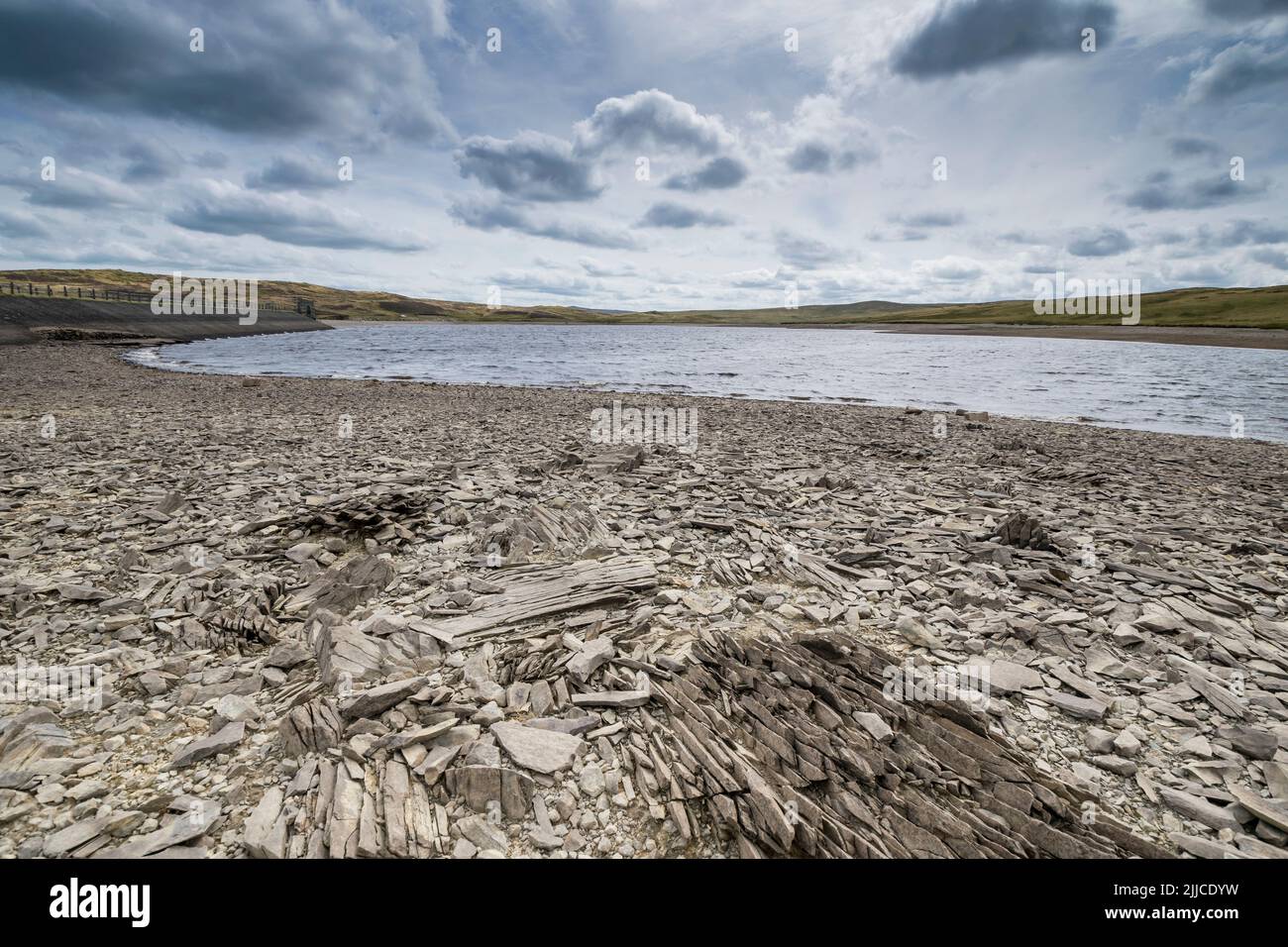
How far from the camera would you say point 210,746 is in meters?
4.61

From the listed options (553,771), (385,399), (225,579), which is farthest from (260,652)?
(385,399)

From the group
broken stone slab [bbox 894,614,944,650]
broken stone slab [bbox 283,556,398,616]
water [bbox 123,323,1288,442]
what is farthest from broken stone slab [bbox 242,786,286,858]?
water [bbox 123,323,1288,442]

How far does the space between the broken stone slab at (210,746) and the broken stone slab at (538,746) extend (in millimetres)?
2171

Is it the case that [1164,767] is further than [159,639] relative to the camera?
No

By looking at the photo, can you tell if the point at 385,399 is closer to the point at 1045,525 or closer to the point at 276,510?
the point at 276,510

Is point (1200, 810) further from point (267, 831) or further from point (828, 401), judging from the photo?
point (828, 401)

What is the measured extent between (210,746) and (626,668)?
364 centimetres

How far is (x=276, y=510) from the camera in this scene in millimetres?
10211

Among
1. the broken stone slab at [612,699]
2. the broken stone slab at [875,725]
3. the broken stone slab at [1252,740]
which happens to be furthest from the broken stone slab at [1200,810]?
the broken stone slab at [612,699]

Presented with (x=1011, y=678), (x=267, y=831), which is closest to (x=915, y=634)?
(x=1011, y=678)

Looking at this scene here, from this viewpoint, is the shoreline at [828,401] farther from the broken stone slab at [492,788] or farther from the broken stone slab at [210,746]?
the broken stone slab at [210,746]

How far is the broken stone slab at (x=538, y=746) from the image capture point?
4.49 m
